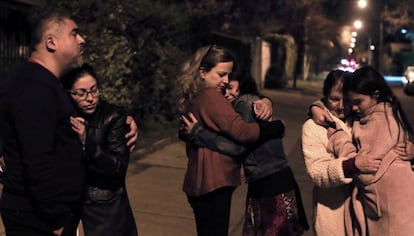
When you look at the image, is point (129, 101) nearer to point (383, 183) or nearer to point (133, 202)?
point (133, 202)

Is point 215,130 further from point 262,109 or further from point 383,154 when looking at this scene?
point 383,154

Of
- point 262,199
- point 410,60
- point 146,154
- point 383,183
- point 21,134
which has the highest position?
point 21,134

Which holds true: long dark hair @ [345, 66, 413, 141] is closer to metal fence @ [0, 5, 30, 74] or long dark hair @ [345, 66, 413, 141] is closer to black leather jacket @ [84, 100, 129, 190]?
→ black leather jacket @ [84, 100, 129, 190]

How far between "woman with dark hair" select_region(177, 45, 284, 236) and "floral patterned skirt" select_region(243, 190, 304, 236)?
227mm

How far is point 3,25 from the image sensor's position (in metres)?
10.1

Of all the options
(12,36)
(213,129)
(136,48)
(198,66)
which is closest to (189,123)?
(213,129)

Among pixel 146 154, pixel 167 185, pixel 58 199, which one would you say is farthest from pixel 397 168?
pixel 146 154

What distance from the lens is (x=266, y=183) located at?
12.0ft

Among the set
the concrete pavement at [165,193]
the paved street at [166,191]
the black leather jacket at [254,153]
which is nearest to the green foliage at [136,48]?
the paved street at [166,191]

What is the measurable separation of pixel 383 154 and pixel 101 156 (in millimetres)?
1400

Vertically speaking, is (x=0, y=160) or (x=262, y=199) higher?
(x=0, y=160)

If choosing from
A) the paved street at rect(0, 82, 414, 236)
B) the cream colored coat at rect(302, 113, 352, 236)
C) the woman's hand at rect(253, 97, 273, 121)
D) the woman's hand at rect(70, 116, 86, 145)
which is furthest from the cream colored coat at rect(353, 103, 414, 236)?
the paved street at rect(0, 82, 414, 236)

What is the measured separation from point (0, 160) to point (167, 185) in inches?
173

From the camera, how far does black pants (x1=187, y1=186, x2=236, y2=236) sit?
3521mm
